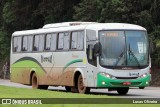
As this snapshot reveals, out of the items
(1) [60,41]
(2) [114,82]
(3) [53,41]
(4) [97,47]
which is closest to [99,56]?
(4) [97,47]

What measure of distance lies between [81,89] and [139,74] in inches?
118

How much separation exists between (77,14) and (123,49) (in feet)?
69.0

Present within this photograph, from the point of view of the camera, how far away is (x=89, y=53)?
27203mm

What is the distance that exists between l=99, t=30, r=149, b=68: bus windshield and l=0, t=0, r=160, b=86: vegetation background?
12.8 meters

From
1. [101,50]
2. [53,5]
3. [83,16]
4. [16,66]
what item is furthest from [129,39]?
[53,5]

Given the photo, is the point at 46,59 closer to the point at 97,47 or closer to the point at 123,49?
the point at 97,47

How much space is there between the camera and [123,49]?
26891 mm

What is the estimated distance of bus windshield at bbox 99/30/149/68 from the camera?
26672mm

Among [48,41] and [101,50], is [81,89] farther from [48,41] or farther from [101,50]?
[48,41]

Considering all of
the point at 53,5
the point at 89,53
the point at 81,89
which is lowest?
the point at 81,89

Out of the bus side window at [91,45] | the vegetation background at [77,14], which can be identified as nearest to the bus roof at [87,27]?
the bus side window at [91,45]

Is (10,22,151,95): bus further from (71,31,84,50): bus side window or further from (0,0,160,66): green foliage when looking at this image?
(0,0,160,66): green foliage

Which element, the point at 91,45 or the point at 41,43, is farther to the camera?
the point at 41,43

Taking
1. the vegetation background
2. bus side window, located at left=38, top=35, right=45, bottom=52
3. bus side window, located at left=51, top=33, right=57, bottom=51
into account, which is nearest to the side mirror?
bus side window, located at left=51, top=33, right=57, bottom=51
